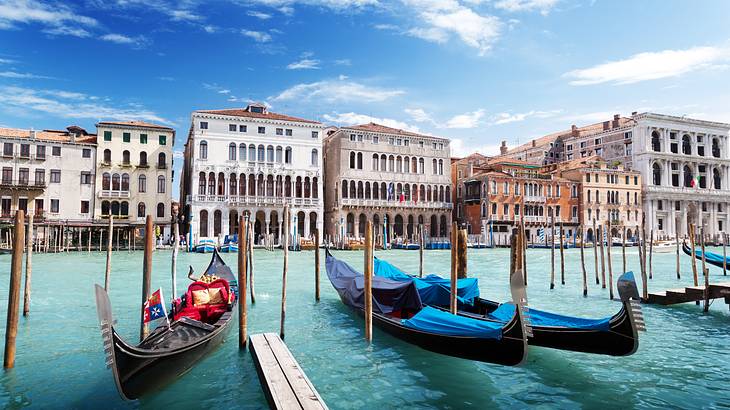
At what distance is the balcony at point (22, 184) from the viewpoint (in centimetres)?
2317

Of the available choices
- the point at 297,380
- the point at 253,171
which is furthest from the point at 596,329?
the point at 253,171

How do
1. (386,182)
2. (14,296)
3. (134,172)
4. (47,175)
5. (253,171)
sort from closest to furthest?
(14,296)
(47,175)
(134,172)
(253,171)
(386,182)

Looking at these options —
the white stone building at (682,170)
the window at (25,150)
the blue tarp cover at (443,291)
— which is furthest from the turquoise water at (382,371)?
the white stone building at (682,170)

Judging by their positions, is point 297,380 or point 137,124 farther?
point 137,124

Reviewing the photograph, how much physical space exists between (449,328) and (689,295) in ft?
17.8

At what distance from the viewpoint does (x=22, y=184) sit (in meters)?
23.4

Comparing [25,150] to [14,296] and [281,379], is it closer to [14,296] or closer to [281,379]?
[14,296]

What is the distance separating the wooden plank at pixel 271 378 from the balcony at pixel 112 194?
74.6 feet

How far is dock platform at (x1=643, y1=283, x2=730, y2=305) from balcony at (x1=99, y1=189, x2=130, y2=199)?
23.7 metres

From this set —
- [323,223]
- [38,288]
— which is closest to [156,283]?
[38,288]

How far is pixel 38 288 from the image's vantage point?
1096cm

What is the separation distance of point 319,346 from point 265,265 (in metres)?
11.7

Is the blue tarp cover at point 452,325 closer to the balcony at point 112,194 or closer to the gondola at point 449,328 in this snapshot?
the gondola at point 449,328

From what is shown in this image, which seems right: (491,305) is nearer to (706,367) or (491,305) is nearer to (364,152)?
(706,367)
